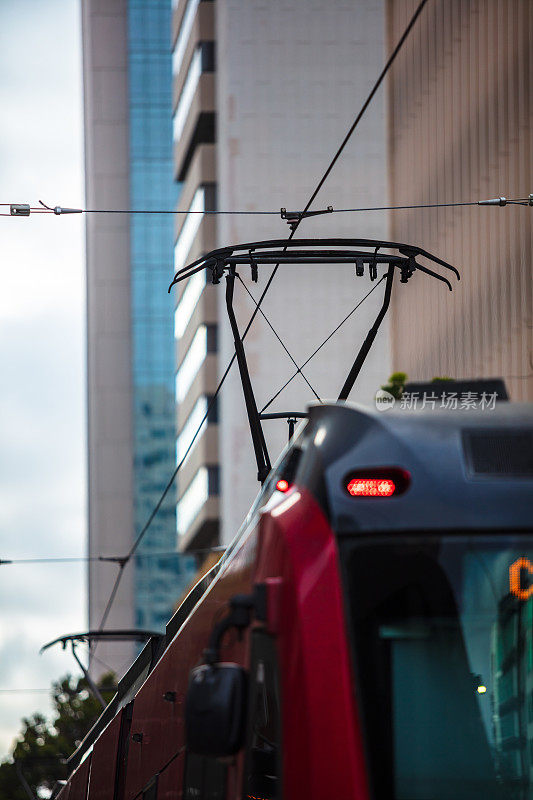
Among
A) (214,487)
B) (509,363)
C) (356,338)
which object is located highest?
(356,338)

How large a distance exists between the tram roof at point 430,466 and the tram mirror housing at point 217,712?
59cm

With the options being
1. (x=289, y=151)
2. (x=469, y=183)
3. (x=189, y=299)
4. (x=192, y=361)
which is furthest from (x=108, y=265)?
(x=469, y=183)

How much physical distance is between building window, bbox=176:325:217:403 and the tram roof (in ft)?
141

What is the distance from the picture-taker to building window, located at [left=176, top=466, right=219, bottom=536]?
4828 cm

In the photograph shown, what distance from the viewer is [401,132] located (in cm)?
3244

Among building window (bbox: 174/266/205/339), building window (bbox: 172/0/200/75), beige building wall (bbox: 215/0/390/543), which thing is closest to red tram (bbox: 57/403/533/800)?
beige building wall (bbox: 215/0/390/543)

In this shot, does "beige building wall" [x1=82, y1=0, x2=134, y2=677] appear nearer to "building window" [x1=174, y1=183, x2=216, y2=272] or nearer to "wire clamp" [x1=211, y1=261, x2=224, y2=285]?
"building window" [x1=174, y1=183, x2=216, y2=272]

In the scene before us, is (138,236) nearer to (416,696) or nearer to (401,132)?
(401,132)

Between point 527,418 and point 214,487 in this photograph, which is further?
point 214,487

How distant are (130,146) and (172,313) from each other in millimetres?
12432

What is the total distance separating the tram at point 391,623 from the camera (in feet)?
13.9

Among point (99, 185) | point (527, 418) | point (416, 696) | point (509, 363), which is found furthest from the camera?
point (99, 185)

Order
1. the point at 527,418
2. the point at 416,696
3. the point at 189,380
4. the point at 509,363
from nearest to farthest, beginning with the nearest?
the point at 416,696
the point at 527,418
the point at 509,363
the point at 189,380

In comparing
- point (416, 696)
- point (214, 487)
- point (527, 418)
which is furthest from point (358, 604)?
point (214, 487)
